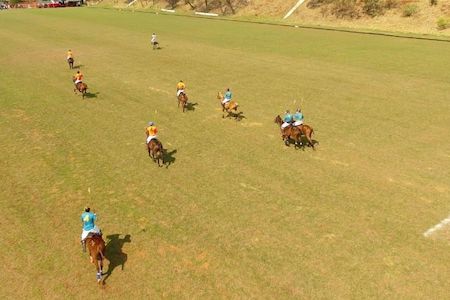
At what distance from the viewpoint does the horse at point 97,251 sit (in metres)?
10.8

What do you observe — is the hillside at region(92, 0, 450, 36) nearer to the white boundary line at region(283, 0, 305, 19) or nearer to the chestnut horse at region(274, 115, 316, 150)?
the white boundary line at region(283, 0, 305, 19)

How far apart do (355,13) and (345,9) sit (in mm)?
1822

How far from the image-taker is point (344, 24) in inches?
2020

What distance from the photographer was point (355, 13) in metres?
52.3

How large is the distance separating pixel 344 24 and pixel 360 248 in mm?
44749

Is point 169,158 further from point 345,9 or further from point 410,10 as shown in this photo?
point 345,9

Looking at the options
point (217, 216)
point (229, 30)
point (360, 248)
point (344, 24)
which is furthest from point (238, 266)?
point (344, 24)

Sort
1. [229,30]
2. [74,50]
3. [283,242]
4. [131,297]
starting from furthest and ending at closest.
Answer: [229,30]
[74,50]
[283,242]
[131,297]

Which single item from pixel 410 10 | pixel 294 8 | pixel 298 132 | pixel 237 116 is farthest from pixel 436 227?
pixel 294 8

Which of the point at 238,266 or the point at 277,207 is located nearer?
the point at 238,266

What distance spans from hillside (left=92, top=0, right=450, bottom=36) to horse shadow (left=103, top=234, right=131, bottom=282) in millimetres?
42066

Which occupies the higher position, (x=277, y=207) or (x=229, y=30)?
(x=229, y=30)

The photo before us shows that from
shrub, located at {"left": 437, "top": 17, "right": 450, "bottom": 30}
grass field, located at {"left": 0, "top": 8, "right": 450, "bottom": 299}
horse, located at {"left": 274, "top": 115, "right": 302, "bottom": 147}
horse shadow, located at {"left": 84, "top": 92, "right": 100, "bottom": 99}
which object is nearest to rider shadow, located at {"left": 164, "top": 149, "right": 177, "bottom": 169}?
grass field, located at {"left": 0, "top": 8, "right": 450, "bottom": 299}

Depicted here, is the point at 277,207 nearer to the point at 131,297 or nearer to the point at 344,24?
the point at 131,297
